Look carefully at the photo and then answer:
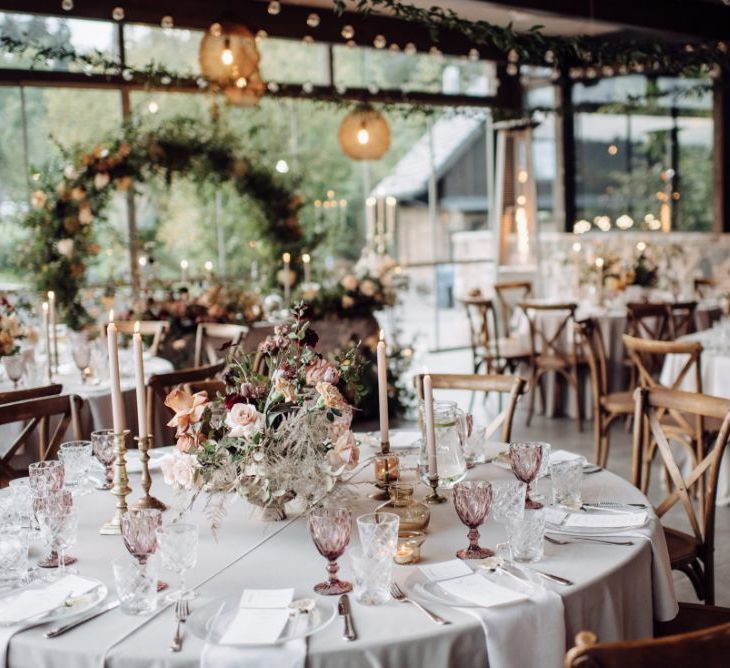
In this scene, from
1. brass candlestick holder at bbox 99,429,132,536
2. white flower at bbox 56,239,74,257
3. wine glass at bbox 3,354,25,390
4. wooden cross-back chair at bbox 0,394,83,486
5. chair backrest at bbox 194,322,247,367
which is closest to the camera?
brass candlestick holder at bbox 99,429,132,536

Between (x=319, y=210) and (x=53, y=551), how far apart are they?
28.7ft

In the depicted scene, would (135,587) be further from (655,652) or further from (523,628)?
(655,652)

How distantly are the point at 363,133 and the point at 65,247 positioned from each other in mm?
2514

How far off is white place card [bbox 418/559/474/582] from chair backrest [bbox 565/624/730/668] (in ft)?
2.09

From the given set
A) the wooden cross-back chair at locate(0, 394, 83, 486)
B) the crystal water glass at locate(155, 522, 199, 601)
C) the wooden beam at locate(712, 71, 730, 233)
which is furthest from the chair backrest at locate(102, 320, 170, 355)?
the wooden beam at locate(712, 71, 730, 233)

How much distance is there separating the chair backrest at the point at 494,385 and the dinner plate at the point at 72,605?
1675 mm

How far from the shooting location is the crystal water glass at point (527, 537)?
2.11m

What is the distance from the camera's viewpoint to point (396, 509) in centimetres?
240

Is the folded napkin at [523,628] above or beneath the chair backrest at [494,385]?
beneath

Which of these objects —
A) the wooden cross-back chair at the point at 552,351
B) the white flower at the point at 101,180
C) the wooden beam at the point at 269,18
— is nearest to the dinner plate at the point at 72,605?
the wooden cross-back chair at the point at 552,351

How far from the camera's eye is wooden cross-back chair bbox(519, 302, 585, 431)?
7082mm

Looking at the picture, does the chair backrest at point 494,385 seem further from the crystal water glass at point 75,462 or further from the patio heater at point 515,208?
the patio heater at point 515,208

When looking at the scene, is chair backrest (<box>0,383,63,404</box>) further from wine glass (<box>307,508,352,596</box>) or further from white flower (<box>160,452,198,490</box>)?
wine glass (<box>307,508,352,596</box>)

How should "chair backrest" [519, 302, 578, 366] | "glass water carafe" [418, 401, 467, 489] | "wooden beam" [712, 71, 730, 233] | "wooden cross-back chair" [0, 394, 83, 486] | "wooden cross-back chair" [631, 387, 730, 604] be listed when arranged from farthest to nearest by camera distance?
"wooden beam" [712, 71, 730, 233]
"chair backrest" [519, 302, 578, 366]
"wooden cross-back chair" [0, 394, 83, 486]
"wooden cross-back chair" [631, 387, 730, 604]
"glass water carafe" [418, 401, 467, 489]
